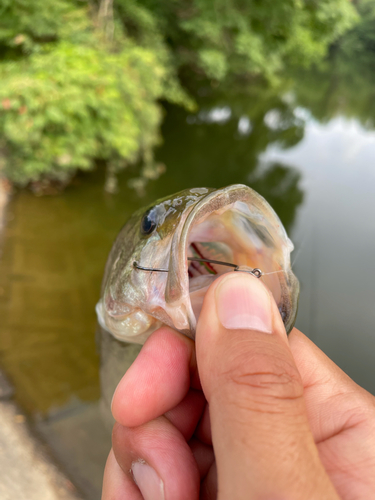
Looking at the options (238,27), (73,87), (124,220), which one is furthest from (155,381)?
(238,27)

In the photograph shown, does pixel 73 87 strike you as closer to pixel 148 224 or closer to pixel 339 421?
pixel 148 224

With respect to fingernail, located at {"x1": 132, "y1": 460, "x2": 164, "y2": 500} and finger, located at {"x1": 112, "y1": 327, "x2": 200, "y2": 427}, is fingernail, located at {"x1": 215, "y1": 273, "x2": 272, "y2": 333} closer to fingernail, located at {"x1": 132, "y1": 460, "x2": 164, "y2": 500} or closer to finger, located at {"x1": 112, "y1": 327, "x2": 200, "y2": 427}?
finger, located at {"x1": 112, "y1": 327, "x2": 200, "y2": 427}

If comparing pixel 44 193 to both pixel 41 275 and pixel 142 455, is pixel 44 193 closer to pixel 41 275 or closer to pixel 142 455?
pixel 41 275

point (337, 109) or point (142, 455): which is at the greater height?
point (337, 109)

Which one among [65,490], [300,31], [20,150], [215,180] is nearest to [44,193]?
[20,150]

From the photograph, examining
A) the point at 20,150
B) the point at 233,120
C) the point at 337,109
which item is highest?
the point at 337,109
